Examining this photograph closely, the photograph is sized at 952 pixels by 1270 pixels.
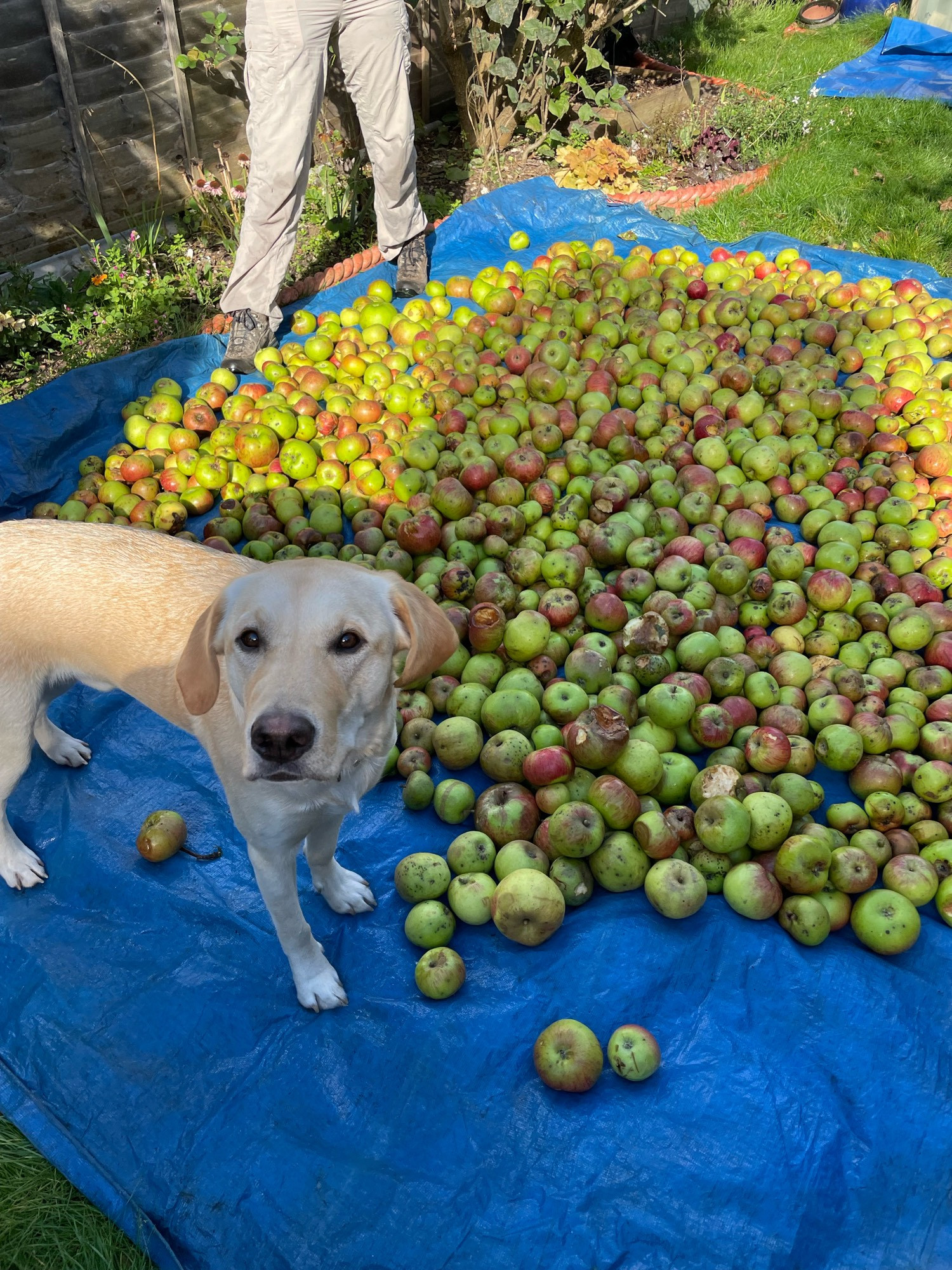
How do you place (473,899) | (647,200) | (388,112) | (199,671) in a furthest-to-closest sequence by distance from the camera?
(647,200) < (388,112) < (473,899) < (199,671)

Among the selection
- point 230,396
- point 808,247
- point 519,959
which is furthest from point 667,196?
point 519,959

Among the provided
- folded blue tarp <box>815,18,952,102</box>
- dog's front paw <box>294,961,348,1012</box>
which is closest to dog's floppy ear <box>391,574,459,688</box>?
dog's front paw <box>294,961,348,1012</box>

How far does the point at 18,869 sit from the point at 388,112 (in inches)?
210

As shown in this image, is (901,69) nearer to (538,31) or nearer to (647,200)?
(647,200)

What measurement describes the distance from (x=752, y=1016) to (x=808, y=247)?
241 inches

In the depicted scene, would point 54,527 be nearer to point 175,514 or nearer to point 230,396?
point 175,514

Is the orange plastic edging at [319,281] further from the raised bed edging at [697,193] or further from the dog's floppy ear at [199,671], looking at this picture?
the dog's floppy ear at [199,671]

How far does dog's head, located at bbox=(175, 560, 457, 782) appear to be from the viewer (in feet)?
6.55

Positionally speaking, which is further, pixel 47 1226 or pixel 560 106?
pixel 560 106

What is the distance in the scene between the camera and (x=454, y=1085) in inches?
99.8

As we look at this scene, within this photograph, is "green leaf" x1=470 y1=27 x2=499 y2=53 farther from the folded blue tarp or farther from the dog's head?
the dog's head

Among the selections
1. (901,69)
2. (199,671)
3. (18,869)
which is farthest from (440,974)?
(901,69)

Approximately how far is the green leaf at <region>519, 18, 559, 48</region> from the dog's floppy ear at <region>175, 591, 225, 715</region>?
24.3 feet

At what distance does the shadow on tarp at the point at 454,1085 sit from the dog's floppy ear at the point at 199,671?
0.57 metres
